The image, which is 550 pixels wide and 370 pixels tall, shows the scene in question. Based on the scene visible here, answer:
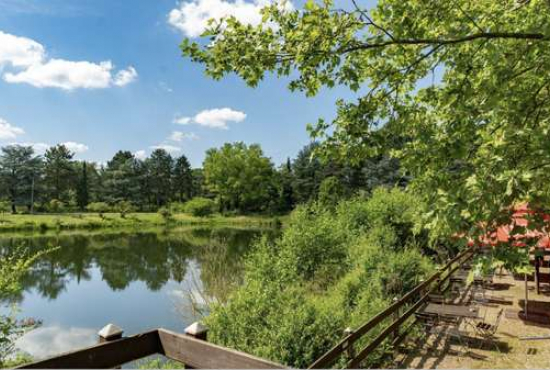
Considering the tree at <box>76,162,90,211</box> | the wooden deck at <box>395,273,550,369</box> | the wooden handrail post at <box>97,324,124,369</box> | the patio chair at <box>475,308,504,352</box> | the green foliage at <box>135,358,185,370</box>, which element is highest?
the tree at <box>76,162,90,211</box>

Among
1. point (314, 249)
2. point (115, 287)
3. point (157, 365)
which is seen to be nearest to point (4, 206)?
point (115, 287)

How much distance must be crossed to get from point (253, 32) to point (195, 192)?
6304 cm

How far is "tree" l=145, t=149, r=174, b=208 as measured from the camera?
59.8 m

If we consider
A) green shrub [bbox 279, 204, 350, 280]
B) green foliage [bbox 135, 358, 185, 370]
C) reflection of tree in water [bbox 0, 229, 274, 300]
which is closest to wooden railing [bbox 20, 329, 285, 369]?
green foliage [bbox 135, 358, 185, 370]

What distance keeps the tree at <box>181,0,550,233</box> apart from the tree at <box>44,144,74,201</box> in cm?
5312

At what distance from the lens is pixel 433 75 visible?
4543 millimetres

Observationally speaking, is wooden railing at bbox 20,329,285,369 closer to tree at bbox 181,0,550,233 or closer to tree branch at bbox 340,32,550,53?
tree at bbox 181,0,550,233

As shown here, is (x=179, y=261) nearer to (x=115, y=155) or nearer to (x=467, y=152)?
(x=467, y=152)

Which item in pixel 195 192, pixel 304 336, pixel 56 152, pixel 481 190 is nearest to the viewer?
pixel 481 190

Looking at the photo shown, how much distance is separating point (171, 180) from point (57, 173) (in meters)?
16.2

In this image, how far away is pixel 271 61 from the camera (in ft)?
12.9

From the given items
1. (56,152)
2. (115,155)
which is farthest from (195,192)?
(56,152)

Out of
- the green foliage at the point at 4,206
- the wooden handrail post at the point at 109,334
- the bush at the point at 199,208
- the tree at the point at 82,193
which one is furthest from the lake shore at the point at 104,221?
the wooden handrail post at the point at 109,334

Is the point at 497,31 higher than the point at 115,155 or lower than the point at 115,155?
lower
